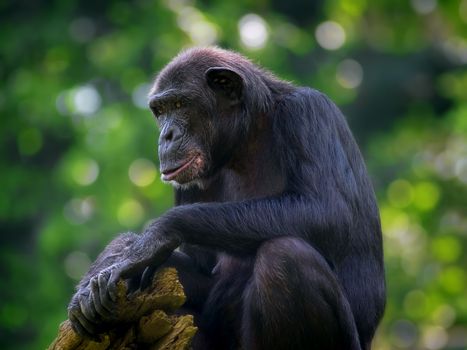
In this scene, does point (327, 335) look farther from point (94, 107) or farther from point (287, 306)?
point (94, 107)

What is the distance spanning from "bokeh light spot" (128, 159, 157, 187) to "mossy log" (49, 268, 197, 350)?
1395 cm

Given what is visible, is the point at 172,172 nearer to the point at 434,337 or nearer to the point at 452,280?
the point at 452,280

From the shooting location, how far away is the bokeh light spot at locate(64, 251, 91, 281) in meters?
21.7

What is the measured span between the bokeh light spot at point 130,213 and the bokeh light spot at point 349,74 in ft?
17.9

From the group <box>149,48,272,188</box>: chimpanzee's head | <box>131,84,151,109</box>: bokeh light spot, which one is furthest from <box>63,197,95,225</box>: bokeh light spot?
<box>149,48,272,188</box>: chimpanzee's head

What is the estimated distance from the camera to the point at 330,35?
2533 centimetres

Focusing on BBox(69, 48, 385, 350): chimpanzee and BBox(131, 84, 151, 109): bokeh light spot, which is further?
BBox(131, 84, 151, 109): bokeh light spot

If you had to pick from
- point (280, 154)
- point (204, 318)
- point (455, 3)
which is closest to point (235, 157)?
point (280, 154)

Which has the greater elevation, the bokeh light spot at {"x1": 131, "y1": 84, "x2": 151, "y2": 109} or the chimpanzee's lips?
the chimpanzee's lips

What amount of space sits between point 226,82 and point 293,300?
2027mm

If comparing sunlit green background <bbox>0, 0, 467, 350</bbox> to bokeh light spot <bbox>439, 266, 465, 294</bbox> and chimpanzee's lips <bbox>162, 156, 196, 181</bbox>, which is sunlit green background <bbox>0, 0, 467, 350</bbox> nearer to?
bokeh light spot <bbox>439, 266, 465, 294</bbox>

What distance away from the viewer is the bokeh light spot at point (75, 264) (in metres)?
21.7

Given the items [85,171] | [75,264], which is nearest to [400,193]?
[85,171]

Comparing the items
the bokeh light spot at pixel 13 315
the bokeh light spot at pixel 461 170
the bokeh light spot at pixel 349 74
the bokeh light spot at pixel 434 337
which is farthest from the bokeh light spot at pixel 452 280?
the bokeh light spot at pixel 13 315
